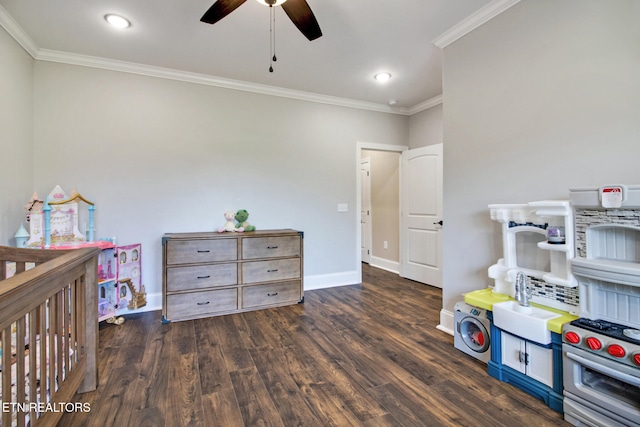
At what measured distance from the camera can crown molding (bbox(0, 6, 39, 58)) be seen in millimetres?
2363

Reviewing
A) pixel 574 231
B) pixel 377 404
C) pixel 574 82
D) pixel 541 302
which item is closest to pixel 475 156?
pixel 574 82

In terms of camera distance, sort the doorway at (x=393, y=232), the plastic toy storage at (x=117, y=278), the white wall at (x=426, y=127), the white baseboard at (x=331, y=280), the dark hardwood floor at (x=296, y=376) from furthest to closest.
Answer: the doorway at (x=393, y=232) → the white wall at (x=426, y=127) → the white baseboard at (x=331, y=280) → the plastic toy storage at (x=117, y=278) → the dark hardwood floor at (x=296, y=376)

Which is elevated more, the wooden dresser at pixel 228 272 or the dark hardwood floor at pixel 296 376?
the wooden dresser at pixel 228 272

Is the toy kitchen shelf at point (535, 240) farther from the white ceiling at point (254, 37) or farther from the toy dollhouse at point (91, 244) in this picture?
the toy dollhouse at point (91, 244)

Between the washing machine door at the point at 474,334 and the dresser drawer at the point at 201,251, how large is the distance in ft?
7.42

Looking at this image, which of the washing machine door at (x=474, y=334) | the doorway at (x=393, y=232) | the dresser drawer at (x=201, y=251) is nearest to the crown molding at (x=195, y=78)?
the doorway at (x=393, y=232)

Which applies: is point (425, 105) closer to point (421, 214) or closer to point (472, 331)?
point (421, 214)

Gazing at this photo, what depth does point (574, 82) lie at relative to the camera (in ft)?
6.19

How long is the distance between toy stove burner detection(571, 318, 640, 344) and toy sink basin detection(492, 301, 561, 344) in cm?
16

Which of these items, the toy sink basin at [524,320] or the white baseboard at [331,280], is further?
the white baseboard at [331,280]

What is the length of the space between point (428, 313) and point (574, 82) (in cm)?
235

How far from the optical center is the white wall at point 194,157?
3076 mm

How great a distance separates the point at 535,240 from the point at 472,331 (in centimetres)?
81

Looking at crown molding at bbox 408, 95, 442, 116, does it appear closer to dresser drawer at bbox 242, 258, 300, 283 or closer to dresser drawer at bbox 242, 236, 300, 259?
dresser drawer at bbox 242, 236, 300, 259
